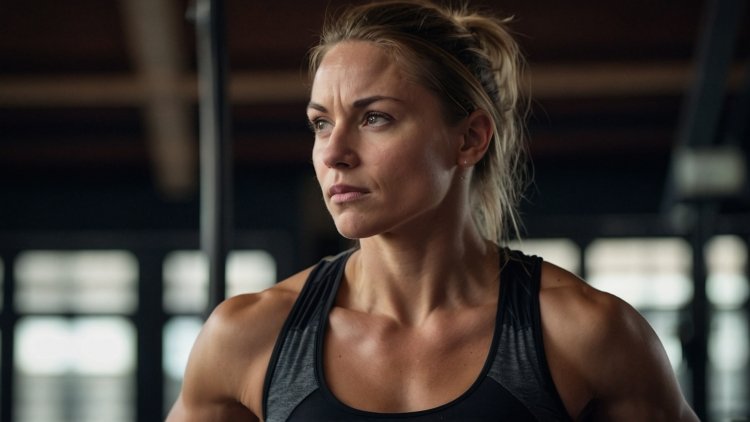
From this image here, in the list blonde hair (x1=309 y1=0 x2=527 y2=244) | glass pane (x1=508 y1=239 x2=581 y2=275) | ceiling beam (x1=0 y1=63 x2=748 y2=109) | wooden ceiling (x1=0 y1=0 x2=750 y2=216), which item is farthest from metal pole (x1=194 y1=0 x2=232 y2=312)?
glass pane (x1=508 y1=239 x2=581 y2=275)

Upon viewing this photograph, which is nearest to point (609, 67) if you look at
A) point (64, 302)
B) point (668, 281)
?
point (668, 281)

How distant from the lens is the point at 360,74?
133 centimetres

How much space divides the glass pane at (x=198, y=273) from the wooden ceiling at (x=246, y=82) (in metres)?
0.57

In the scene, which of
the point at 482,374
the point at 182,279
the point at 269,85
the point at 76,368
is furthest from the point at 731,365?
the point at 482,374

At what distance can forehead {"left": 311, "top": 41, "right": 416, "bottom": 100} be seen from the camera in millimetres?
1319

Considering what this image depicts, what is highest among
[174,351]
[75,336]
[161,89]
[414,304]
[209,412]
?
[161,89]

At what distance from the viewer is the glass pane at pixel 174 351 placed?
7902mm

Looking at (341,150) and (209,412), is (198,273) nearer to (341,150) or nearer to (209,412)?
(209,412)

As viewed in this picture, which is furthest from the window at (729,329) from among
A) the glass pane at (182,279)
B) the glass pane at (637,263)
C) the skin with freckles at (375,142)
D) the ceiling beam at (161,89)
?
the skin with freckles at (375,142)

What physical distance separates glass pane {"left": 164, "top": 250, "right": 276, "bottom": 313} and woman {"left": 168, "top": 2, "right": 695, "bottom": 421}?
21.0 ft

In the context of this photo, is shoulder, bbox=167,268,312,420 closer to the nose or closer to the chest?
the chest

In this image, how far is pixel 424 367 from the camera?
4.38 feet

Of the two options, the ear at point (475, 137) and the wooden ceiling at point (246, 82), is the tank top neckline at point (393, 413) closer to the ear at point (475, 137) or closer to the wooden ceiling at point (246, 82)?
the ear at point (475, 137)

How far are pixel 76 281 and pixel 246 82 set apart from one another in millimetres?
2288
